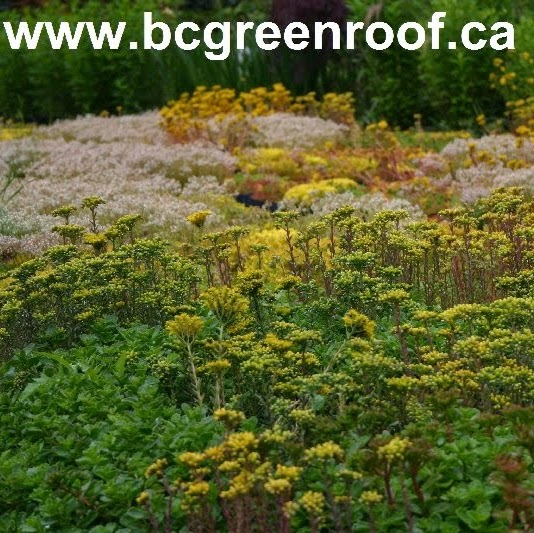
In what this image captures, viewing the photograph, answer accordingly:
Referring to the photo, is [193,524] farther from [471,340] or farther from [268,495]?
[471,340]

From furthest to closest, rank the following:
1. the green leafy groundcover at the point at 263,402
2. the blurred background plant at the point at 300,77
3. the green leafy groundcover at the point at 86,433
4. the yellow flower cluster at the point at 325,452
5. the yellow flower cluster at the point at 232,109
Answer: the blurred background plant at the point at 300,77, the yellow flower cluster at the point at 232,109, the green leafy groundcover at the point at 86,433, the green leafy groundcover at the point at 263,402, the yellow flower cluster at the point at 325,452

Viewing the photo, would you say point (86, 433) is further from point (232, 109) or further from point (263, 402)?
point (232, 109)

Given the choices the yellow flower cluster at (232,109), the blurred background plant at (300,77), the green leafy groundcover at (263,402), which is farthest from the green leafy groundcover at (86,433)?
the blurred background plant at (300,77)

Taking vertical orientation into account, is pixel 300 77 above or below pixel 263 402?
above

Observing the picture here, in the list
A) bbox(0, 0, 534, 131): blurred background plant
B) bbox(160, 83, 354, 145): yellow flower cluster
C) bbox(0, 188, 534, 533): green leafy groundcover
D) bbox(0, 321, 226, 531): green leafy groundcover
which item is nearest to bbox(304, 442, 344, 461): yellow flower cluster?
bbox(0, 188, 534, 533): green leafy groundcover

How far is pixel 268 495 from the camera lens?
310cm

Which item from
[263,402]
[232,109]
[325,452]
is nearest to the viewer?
[325,452]

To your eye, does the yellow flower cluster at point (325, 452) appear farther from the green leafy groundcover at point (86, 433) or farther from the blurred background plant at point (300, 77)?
the blurred background plant at point (300, 77)

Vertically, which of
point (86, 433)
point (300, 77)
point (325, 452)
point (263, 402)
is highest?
point (300, 77)

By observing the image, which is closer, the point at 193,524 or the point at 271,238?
the point at 193,524

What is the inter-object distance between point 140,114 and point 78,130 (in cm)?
Result: 150

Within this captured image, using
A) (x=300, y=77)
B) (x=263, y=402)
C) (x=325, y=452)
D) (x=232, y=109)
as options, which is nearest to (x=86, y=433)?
(x=263, y=402)

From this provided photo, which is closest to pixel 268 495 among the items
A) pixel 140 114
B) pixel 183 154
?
pixel 183 154

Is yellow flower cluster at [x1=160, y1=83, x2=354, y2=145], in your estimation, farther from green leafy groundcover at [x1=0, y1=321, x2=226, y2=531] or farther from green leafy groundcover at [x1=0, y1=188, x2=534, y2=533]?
green leafy groundcover at [x1=0, y1=321, x2=226, y2=531]
